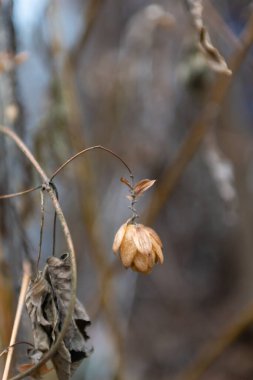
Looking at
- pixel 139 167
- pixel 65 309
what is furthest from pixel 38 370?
pixel 139 167

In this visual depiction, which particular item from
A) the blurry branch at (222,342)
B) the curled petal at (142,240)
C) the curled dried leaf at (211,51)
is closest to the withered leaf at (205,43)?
the curled dried leaf at (211,51)

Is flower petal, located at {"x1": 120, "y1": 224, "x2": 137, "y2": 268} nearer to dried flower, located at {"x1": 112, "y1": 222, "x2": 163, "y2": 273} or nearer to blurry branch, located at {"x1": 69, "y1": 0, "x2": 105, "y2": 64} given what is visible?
dried flower, located at {"x1": 112, "y1": 222, "x2": 163, "y2": 273}

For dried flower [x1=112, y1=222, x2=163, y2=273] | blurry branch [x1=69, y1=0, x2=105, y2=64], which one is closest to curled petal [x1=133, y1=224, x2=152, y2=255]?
dried flower [x1=112, y1=222, x2=163, y2=273]

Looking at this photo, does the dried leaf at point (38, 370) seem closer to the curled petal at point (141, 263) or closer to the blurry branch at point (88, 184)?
the curled petal at point (141, 263)

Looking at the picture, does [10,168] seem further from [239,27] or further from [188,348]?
[188,348]

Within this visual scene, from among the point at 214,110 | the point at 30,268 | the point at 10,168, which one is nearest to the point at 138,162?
the point at 214,110

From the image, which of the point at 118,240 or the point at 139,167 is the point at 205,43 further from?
the point at 139,167
